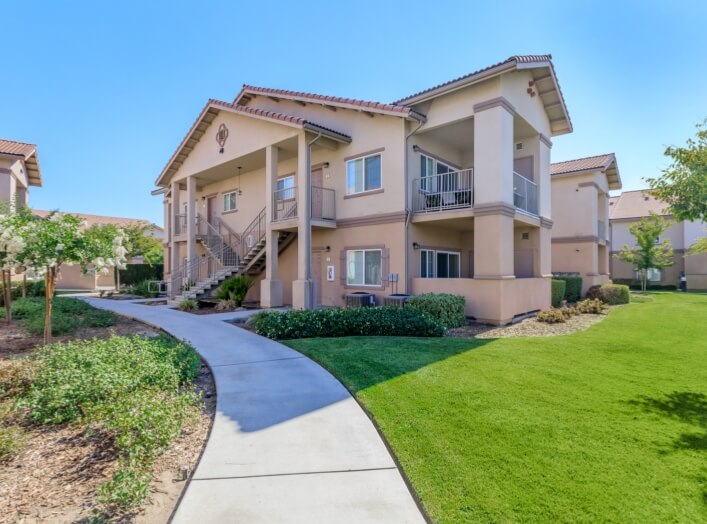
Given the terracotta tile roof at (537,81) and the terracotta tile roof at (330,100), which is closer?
the terracotta tile roof at (537,81)

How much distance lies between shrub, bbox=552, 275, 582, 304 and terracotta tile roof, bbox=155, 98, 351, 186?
13.7 m

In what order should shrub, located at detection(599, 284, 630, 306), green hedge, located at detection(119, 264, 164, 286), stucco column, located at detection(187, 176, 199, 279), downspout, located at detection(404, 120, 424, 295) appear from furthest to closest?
green hedge, located at detection(119, 264, 164, 286) → shrub, located at detection(599, 284, 630, 306) → stucco column, located at detection(187, 176, 199, 279) → downspout, located at detection(404, 120, 424, 295)

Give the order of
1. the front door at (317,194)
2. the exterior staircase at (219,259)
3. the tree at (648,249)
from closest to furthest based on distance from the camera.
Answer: the front door at (317,194) → the exterior staircase at (219,259) → the tree at (648,249)

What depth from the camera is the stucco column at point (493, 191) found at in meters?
11.9

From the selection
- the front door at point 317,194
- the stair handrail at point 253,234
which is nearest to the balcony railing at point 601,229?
the front door at point 317,194

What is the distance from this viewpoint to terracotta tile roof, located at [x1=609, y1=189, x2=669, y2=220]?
112ft

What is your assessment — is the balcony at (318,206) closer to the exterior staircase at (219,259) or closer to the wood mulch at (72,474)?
the exterior staircase at (219,259)

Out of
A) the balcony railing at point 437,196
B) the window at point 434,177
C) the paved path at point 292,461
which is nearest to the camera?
the paved path at point 292,461

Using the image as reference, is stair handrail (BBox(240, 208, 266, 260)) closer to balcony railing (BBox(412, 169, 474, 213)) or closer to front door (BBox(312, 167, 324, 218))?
front door (BBox(312, 167, 324, 218))

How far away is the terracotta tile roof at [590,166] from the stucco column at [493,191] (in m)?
12.1

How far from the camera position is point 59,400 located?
14.9 ft

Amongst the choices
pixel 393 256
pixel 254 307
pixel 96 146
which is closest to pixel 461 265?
pixel 393 256

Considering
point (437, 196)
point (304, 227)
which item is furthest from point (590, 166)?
point (304, 227)

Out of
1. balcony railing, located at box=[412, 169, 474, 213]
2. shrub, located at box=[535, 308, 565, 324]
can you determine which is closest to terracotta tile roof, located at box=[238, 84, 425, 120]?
balcony railing, located at box=[412, 169, 474, 213]
